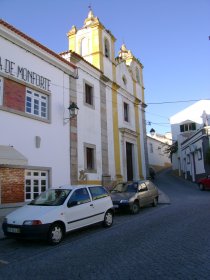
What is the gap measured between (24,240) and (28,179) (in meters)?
5.30

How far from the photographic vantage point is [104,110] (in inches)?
868

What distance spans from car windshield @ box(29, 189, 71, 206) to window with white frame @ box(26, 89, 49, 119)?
586 cm

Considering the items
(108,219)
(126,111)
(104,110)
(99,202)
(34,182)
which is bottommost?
(108,219)

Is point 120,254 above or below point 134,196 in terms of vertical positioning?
below

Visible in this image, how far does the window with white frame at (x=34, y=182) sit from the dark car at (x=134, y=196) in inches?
133

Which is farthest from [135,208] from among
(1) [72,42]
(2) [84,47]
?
(1) [72,42]

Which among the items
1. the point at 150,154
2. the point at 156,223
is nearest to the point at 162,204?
the point at 156,223

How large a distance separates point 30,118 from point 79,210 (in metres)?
6.47

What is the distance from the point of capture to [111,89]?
23.7 meters

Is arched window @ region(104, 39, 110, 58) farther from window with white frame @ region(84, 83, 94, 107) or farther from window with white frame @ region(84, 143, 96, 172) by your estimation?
window with white frame @ region(84, 143, 96, 172)

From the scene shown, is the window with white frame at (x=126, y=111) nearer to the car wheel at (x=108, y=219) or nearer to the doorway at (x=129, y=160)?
the doorway at (x=129, y=160)

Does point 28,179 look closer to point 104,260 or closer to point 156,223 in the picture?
point 156,223

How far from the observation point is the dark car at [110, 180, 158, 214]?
1388 cm

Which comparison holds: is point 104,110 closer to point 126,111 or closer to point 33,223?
point 126,111
